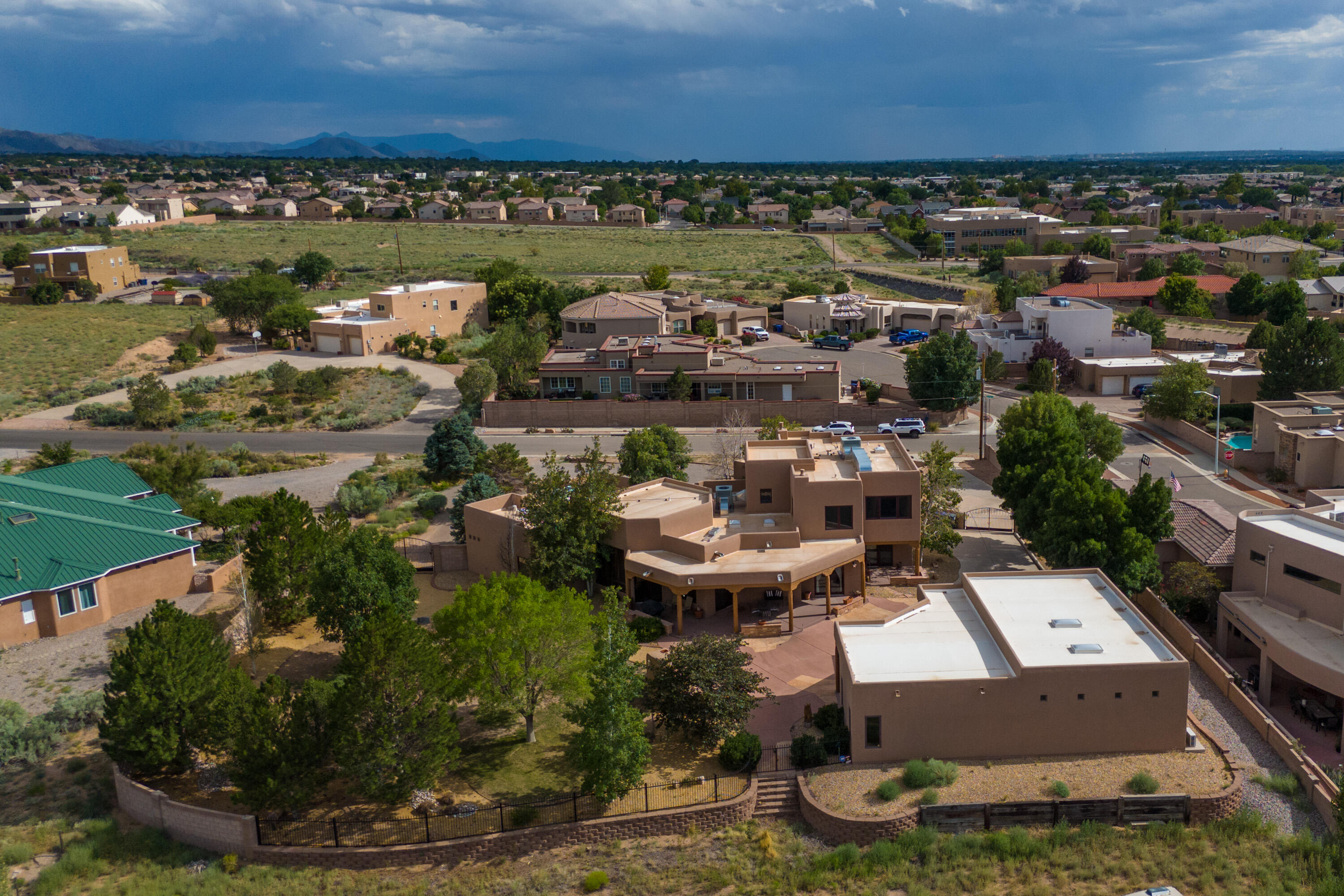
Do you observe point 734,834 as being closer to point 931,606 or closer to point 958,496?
point 931,606

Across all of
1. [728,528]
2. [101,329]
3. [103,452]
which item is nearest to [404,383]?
[103,452]

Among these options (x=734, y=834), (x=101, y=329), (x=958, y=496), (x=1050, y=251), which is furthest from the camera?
(x=1050, y=251)

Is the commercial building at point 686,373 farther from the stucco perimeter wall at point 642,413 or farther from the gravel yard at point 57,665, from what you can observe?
the gravel yard at point 57,665

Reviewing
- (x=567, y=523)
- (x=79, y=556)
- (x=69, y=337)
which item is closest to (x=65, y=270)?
(x=69, y=337)

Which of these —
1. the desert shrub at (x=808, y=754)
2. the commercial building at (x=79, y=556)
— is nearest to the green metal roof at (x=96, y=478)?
the commercial building at (x=79, y=556)

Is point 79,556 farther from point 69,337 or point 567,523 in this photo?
point 69,337

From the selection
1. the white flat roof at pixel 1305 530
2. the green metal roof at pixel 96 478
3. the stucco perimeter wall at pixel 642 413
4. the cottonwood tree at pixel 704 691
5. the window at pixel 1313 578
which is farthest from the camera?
the stucco perimeter wall at pixel 642 413

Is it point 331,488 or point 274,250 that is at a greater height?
point 274,250
